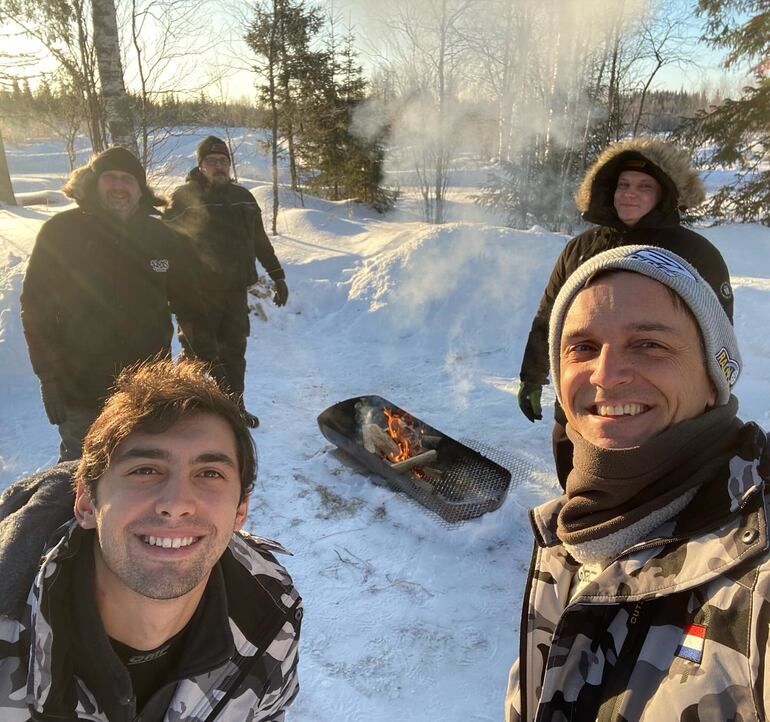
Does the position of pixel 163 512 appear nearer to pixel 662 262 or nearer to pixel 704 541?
pixel 704 541

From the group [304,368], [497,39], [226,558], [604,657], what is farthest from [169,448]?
[497,39]

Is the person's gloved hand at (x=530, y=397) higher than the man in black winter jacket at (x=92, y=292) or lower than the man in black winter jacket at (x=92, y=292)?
lower

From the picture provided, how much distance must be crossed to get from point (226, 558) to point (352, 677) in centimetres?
139

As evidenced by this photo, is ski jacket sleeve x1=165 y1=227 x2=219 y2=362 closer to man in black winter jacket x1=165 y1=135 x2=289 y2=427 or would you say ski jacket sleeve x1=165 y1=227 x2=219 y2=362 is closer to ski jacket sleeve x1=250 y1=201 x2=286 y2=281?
man in black winter jacket x1=165 y1=135 x2=289 y2=427

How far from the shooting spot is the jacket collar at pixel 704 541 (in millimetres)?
929

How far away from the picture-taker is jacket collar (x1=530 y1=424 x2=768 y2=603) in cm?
93

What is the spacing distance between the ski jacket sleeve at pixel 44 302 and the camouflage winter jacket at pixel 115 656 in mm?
1684

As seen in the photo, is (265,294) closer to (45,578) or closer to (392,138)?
(45,578)

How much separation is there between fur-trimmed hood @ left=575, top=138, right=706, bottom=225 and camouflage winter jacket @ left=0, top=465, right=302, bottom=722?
7.94 feet

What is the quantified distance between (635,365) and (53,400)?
9.91 feet

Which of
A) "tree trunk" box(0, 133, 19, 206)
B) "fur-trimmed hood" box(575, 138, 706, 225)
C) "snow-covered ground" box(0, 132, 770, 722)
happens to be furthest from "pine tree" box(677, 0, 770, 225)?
"tree trunk" box(0, 133, 19, 206)

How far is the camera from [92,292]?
295 centimetres

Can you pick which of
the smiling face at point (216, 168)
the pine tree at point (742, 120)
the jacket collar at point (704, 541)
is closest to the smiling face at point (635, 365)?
the jacket collar at point (704, 541)

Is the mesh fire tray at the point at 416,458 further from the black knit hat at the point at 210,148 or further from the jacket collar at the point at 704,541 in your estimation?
the jacket collar at the point at 704,541
